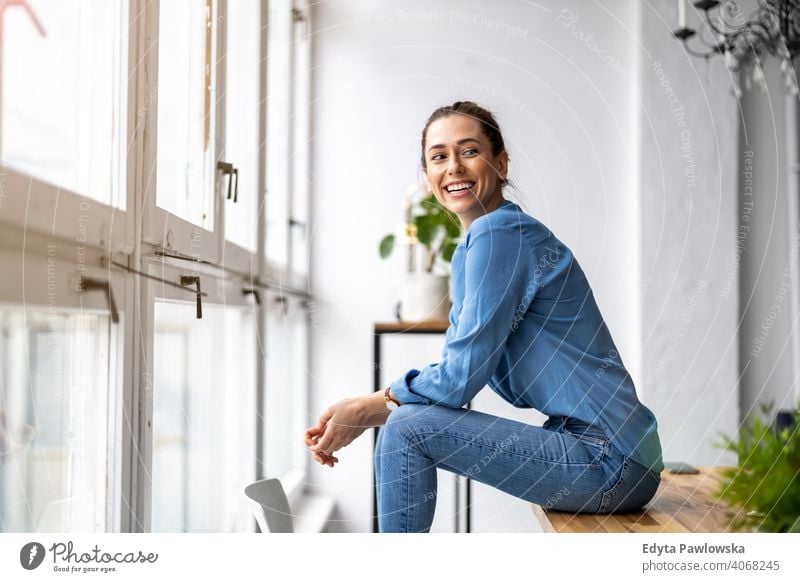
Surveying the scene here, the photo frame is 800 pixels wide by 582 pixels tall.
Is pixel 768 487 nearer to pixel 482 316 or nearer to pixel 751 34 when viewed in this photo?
pixel 482 316

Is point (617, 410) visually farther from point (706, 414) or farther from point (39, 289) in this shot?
point (706, 414)

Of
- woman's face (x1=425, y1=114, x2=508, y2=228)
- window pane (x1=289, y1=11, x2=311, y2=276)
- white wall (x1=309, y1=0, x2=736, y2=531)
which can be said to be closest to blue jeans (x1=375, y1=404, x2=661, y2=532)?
woman's face (x1=425, y1=114, x2=508, y2=228)

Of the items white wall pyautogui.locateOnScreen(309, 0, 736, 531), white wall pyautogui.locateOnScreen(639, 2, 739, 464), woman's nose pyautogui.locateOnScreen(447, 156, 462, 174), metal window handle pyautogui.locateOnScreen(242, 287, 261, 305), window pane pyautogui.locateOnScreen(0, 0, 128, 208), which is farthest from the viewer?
white wall pyautogui.locateOnScreen(639, 2, 739, 464)

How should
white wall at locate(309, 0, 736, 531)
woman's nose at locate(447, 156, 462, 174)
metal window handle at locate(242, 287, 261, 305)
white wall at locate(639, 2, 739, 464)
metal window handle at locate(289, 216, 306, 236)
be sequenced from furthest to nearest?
white wall at locate(639, 2, 739, 464) < metal window handle at locate(289, 216, 306, 236) < white wall at locate(309, 0, 736, 531) < metal window handle at locate(242, 287, 261, 305) < woman's nose at locate(447, 156, 462, 174)

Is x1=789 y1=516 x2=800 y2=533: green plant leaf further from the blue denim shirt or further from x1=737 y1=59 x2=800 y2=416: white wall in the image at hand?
x1=737 y1=59 x2=800 y2=416: white wall

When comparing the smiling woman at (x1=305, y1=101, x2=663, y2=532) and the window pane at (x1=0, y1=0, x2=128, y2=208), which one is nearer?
the window pane at (x1=0, y1=0, x2=128, y2=208)

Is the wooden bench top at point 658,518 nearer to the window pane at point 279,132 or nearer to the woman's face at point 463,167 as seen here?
the woman's face at point 463,167

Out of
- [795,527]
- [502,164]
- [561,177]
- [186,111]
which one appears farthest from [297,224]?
[795,527]

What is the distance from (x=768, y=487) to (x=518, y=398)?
25 cm

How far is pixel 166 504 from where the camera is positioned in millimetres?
1031

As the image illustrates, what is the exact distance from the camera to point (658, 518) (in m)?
0.85

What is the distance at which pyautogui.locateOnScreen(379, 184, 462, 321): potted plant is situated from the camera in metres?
1.57

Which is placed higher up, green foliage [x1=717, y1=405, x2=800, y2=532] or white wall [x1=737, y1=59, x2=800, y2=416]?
white wall [x1=737, y1=59, x2=800, y2=416]

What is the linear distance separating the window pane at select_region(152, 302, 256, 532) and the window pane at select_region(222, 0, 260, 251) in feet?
0.47
